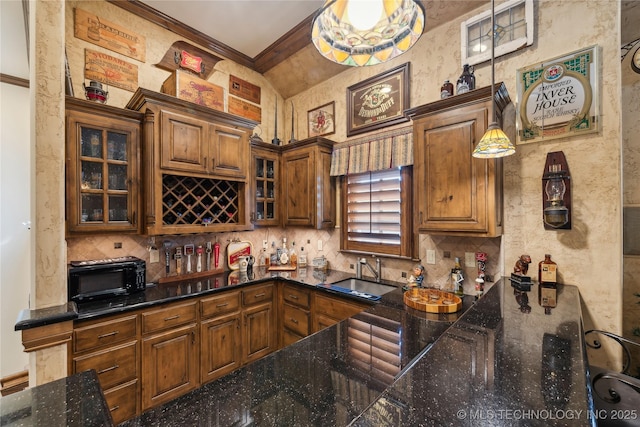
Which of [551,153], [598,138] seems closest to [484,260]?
[551,153]

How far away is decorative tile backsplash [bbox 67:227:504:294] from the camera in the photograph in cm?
215

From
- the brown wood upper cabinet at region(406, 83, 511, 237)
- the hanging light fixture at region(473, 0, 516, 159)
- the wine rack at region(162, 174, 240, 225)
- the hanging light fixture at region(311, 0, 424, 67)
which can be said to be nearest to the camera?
the hanging light fixture at region(311, 0, 424, 67)

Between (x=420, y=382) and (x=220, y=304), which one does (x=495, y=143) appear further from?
(x=220, y=304)

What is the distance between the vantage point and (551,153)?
185 centimetres

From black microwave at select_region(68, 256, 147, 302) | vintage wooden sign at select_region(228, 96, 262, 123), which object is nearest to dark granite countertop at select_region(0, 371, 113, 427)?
black microwave at select_region(68, 256, 147, 302)

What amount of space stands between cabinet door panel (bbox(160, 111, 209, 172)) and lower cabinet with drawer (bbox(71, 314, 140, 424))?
1.27 meters

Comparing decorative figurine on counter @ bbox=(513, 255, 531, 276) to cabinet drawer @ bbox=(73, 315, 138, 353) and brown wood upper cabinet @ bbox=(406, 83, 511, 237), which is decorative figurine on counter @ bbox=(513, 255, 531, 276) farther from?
cabinet drawer @ bbox=(73, 315, 138, 353)

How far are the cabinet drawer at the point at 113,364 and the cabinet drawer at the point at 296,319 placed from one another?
1299mm

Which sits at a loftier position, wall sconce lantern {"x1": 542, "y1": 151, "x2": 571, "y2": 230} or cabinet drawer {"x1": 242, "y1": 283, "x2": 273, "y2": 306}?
wall sconce lantern {"x1": 542, "y1": 151, "x2": 571, "y2": 230}

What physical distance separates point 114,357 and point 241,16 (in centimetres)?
318

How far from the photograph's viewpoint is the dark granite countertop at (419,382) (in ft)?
2.18

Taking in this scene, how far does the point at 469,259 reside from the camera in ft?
7.26

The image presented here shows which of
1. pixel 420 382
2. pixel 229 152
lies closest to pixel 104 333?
pixel 229 152

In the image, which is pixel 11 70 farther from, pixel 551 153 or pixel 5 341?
pixel 551 153
